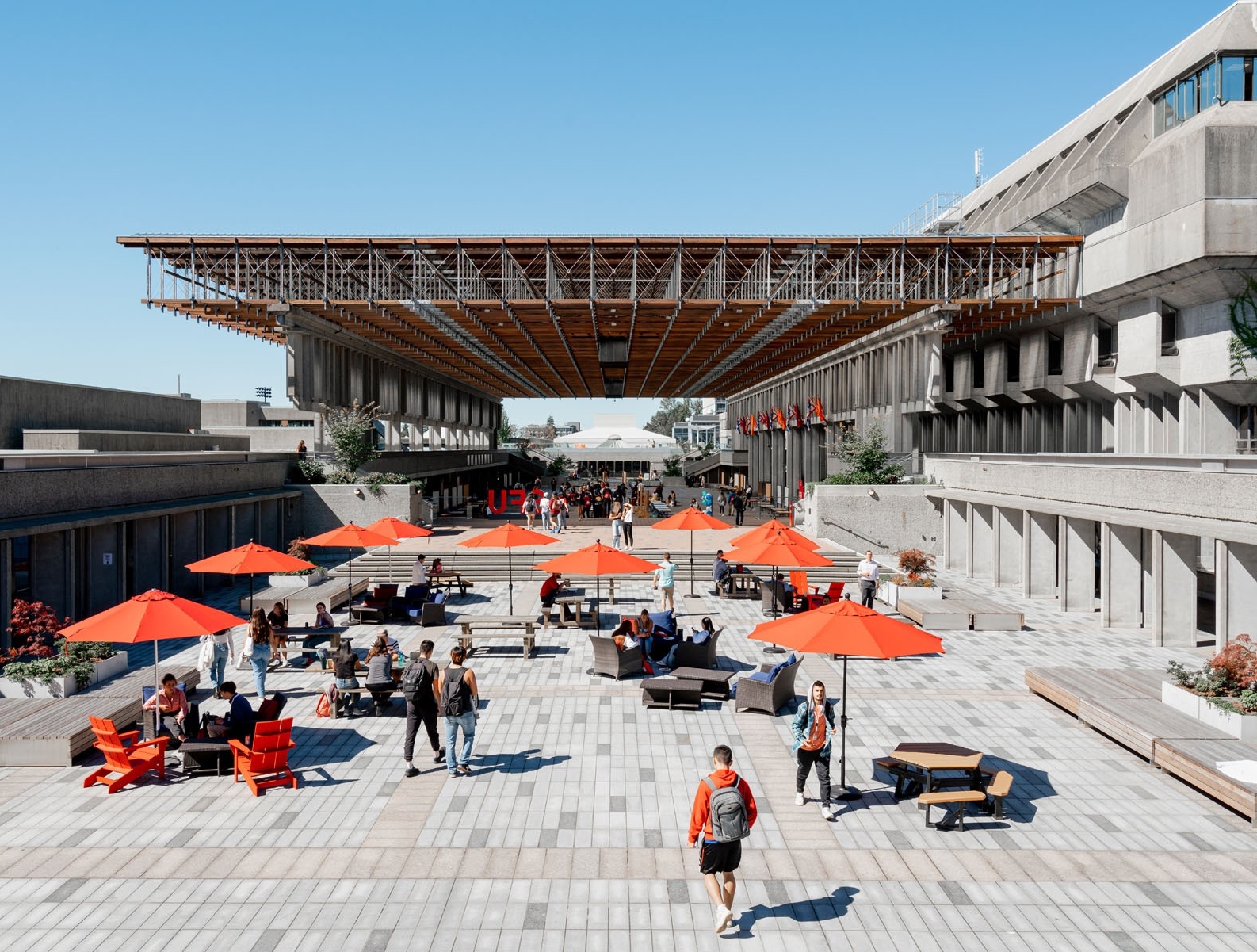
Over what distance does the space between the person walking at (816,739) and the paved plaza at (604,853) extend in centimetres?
37

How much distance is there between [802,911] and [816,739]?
1.98 meters

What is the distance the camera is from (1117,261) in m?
27.9

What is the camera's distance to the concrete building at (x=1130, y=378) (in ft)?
54.7

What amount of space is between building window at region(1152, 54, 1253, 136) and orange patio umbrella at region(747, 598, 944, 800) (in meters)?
25.1

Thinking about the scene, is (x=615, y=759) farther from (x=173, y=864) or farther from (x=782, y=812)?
(x=173, y=864)

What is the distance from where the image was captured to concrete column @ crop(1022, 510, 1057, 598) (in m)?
22.2

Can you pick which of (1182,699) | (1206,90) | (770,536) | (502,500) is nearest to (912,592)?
(770,536)

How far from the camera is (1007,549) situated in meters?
24.1

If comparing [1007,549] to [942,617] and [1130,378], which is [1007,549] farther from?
[1130,378]

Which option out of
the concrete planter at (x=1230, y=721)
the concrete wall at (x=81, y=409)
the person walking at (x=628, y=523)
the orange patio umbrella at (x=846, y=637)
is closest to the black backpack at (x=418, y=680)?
the orange patio umbrella at (x=846, y=637)

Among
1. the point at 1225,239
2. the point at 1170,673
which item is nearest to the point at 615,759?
the point at 1170,673

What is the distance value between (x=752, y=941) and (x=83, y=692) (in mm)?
11084

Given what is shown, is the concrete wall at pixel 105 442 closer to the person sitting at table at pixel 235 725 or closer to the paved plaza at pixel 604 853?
the paved plaza at pixel 604 853

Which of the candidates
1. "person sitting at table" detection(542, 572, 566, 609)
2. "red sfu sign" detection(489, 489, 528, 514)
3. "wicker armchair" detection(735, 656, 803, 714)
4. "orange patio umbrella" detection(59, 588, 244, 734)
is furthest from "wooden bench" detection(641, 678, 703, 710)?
"red sfu sign" detection(489, 489, 528, 514)
